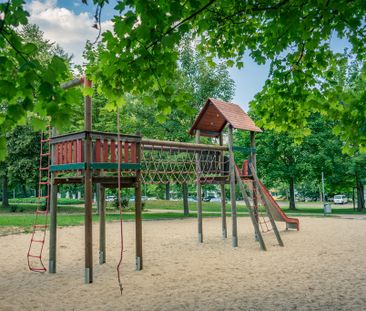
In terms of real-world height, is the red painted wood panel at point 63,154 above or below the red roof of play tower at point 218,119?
below

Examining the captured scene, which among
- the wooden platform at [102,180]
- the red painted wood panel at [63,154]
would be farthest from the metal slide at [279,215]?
the red painted wood panel at [63,154]

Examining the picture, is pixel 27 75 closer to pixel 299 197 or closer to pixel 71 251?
pixel 71 251

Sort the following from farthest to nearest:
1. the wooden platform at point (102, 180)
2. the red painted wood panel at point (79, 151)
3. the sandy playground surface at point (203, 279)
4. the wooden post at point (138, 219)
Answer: the wooden post at point (138, 219)
the wooden platform at point (102, 180)
the red painted wood panel at point (79, 151)
the sandy playground surface at point (203, 279)

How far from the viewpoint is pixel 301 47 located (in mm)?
7125

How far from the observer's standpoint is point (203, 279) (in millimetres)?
7625

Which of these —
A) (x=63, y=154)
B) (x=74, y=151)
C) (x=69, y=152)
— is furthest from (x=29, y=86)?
(x=63, y=154)

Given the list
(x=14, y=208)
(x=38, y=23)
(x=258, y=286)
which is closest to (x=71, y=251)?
(x=258, y=286)

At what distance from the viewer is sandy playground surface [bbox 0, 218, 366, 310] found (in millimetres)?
6000

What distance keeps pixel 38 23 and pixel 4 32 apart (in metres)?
36.0

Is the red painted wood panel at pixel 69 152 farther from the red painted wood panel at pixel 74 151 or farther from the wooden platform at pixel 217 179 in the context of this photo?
the wooden platform at pixel 217 179

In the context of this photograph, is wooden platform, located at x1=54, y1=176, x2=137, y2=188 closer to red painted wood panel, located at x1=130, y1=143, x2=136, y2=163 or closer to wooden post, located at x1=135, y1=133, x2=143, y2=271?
wooden post, located at x1=135, y1=133, x2=143, y2=271

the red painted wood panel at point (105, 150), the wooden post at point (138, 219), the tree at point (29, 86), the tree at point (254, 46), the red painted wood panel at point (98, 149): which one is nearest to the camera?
the tree at point (29, 86)

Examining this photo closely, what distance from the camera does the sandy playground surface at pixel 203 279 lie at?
6.00 meters

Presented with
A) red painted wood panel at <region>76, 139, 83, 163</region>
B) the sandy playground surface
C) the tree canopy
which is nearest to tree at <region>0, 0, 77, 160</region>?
the tree canopy
